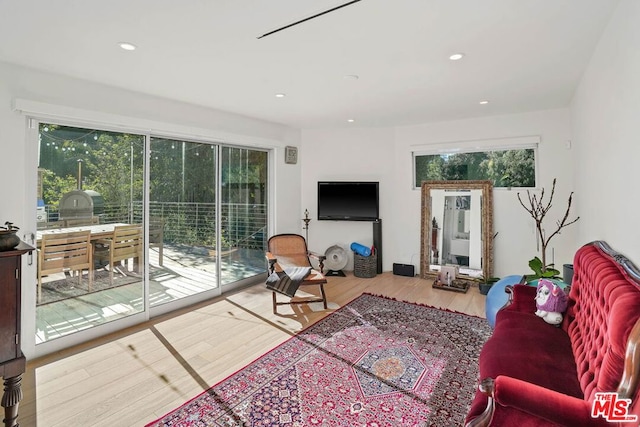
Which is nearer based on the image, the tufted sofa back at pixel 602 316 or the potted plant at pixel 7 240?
the tufted sofa back at pixel 602 316

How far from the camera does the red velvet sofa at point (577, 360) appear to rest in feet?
4.09

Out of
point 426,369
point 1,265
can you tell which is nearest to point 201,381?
point 1,265

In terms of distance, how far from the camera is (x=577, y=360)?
1785 millimetres

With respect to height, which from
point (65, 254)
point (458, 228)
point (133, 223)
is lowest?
point (65, 254)

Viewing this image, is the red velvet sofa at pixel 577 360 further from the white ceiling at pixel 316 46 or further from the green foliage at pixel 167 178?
the green foliage at pixel 167 178

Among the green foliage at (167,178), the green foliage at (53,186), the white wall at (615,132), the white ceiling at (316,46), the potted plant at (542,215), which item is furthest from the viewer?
the potted plant at (542,215)

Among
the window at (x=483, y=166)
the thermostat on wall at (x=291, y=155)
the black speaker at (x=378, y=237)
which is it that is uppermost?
the thermostat on wall at (x=291, y=155)

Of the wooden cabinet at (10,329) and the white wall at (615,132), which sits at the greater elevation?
the white wall at (615,132)

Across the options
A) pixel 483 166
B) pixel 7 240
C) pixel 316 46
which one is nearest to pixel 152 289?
pixel 7 240

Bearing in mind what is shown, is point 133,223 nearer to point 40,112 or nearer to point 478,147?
point 40,112

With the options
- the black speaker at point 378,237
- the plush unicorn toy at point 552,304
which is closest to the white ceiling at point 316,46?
the plush unicorn toy at point 552,304

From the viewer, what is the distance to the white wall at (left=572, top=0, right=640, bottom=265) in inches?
69.0

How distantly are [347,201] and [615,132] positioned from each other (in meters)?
3.63

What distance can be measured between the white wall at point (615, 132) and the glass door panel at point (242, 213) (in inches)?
157
